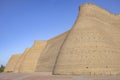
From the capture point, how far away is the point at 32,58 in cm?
5212

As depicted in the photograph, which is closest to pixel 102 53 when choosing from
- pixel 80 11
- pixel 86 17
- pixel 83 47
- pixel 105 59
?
pixel 105 59

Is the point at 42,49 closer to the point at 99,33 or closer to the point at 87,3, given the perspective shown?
the point at 87,3

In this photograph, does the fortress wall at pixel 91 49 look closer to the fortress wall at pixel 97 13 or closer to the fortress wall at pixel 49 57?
the fortress wall at pixel 97 13

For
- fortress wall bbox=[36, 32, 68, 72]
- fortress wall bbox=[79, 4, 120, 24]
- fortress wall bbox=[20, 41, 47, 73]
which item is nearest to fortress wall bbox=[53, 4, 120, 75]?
fortress wall bbox=[79, 4, 120, 24]

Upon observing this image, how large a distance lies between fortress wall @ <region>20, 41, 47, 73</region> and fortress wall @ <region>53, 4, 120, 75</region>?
2235cm

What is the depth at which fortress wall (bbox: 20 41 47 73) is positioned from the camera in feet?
168

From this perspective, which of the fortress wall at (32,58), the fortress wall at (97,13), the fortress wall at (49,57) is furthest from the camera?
the fortress wall at (32,58)

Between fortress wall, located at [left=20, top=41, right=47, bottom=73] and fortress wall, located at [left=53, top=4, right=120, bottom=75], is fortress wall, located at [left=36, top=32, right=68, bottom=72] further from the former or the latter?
fortress wall, located at [left=53, top=4, right=120, bottom=75]

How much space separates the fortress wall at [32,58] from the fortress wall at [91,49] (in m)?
22.3

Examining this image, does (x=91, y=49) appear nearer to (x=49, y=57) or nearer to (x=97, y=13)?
(x=97, y=13)

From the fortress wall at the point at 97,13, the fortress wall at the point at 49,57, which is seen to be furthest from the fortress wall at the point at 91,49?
the fortress wall at the point at 49,57

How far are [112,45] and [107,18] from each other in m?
6.79

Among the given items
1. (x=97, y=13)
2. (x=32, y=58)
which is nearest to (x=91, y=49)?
(x=97, y=13)

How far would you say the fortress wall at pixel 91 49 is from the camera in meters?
25.6
